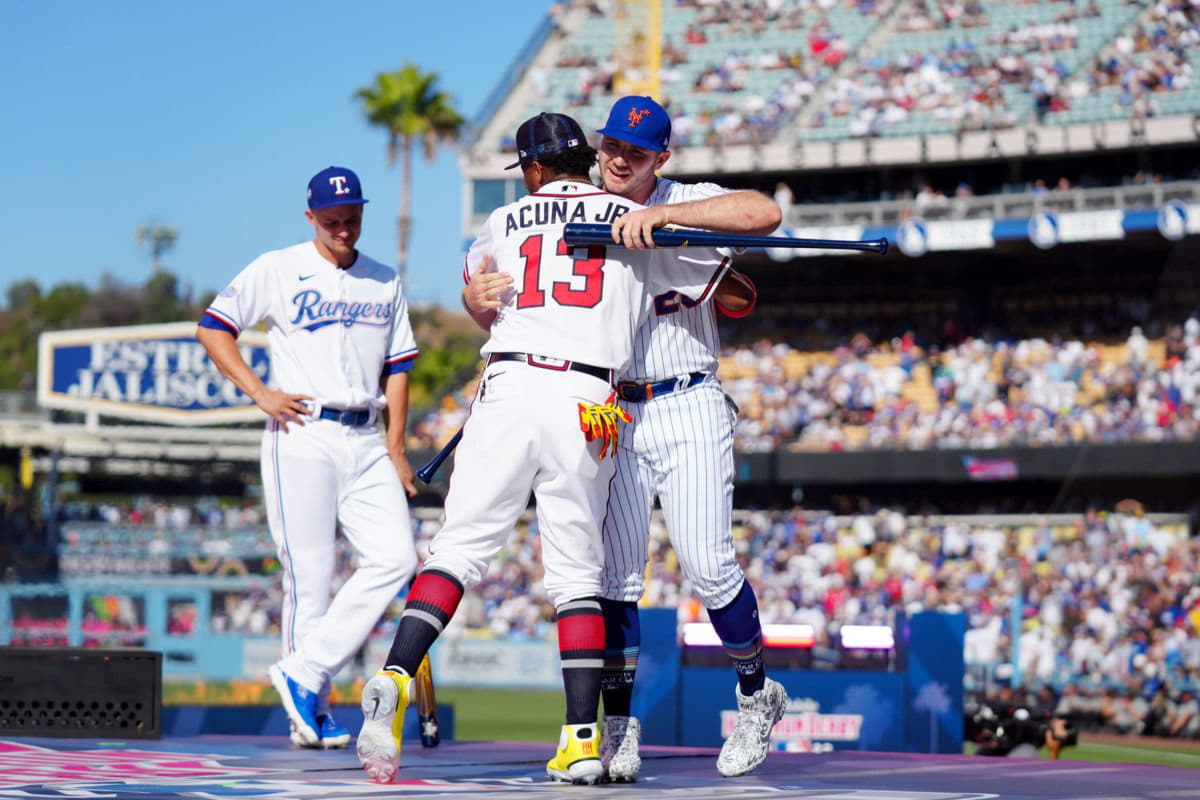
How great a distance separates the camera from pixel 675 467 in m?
5.46

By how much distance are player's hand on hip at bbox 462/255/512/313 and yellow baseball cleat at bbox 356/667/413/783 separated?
124 centimetres

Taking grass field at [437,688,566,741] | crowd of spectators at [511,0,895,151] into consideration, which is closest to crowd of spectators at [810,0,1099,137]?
crowd of spectators at [511,0,895,151]

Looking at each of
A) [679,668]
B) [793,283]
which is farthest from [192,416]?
[679,668]

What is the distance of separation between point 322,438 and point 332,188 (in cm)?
105

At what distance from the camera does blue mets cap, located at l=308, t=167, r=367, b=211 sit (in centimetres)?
671

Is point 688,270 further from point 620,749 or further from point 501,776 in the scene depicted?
point 501,776

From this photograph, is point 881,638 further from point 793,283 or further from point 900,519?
point 793,283

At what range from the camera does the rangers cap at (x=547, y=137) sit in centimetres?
534

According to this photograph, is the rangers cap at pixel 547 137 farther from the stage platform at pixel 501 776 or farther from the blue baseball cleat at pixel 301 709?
the blue baseball cleat at pixel 301 709

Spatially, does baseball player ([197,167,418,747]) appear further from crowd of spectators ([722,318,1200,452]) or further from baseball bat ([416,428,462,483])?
crowd of spectators ([722,318,1200,452])

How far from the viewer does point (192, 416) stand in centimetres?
3312

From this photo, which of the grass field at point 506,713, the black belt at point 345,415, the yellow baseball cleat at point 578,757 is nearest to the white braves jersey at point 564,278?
the yellow baseball cleat at point 578,757

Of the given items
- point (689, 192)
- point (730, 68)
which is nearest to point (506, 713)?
point (689, 192)

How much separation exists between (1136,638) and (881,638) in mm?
10417
